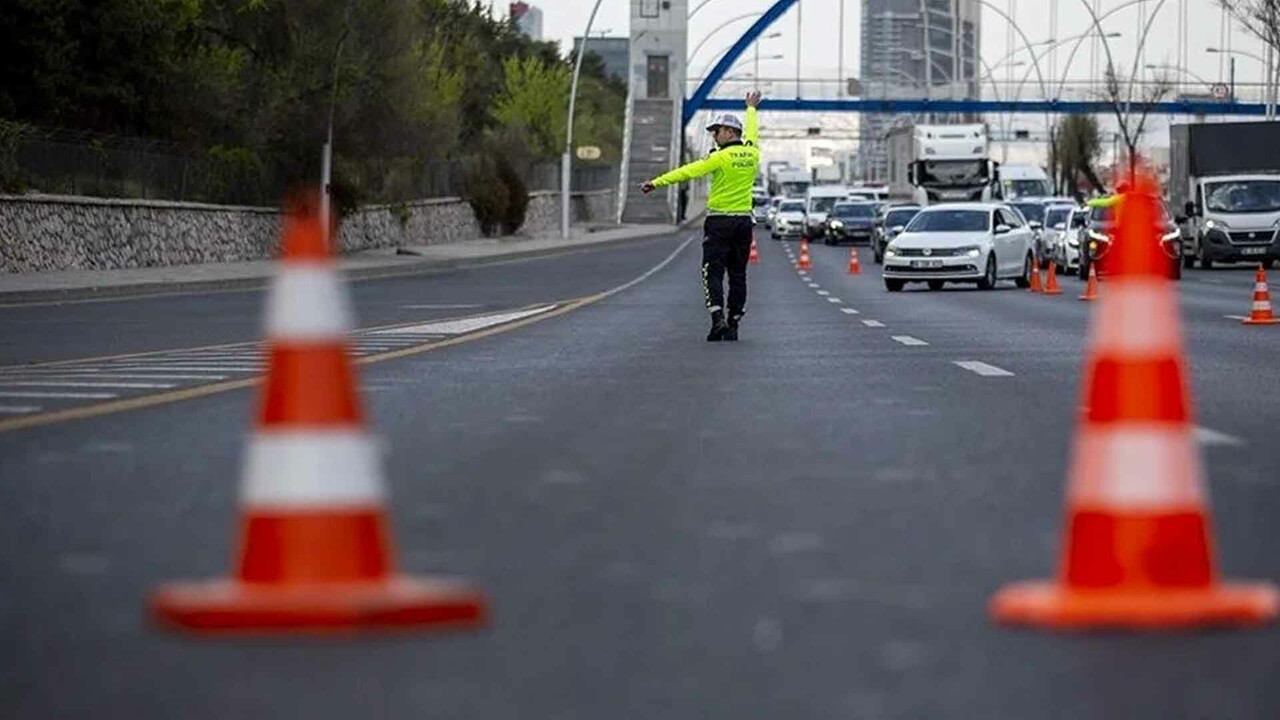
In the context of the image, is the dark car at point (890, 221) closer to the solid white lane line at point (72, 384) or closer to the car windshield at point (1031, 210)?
the car windshield at point (1031, 210)

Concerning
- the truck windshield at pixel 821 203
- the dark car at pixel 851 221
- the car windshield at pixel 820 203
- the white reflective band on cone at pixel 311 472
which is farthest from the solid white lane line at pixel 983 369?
the car windshield at pixel 820 203

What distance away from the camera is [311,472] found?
629cm

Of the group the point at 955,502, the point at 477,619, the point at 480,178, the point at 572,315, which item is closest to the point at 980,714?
the point at 477,619

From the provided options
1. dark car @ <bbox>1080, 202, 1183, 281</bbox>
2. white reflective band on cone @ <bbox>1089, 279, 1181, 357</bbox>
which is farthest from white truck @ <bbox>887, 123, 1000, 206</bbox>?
white reflective band on cone @ <bbox>1089, 279, 1181, 357</bbox>

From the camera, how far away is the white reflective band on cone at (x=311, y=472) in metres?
6.24

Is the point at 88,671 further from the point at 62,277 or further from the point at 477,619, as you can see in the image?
the point at 62,277

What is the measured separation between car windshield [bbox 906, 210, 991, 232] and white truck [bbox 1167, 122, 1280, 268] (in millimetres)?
12983

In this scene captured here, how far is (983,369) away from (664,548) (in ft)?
31.5

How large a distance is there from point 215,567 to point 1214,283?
40.6 meters

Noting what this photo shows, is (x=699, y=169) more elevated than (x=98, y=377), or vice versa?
(x=699, y=169)

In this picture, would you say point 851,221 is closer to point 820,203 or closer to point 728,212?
point 820,203

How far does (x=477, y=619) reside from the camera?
615cm

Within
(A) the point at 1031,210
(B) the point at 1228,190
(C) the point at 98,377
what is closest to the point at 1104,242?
(B) the point at 1228,190

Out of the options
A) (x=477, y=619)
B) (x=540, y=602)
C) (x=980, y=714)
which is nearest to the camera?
(x=980, y=714)
